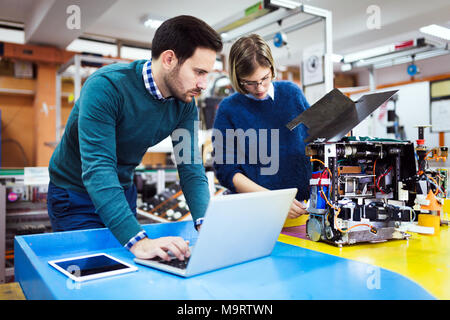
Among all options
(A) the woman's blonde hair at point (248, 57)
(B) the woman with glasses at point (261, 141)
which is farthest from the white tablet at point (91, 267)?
(A) the woman's blonde hair at point (248, 57)

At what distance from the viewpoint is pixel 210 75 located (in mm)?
3934

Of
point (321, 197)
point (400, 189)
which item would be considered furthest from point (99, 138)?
point (400, 189)

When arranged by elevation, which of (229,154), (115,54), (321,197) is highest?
(115,54)

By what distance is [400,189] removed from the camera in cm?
120

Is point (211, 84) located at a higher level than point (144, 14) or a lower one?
lower

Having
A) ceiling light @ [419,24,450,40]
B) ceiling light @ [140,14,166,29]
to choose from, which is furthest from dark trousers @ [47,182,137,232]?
ceiling light @ [140,14,166,29]

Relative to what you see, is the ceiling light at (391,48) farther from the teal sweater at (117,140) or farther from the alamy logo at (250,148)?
the teal sweater at (117,140)

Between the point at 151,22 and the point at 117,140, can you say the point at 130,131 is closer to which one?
the point at 117,140

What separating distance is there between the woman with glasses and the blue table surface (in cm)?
60

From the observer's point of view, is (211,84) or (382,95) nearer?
(382,95)

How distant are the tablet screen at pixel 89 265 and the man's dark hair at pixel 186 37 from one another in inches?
22.2

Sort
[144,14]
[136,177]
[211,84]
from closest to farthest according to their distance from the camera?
[136,177], [211,84], [144,14]

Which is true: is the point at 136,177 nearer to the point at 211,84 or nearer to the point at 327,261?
the point at 211,84
